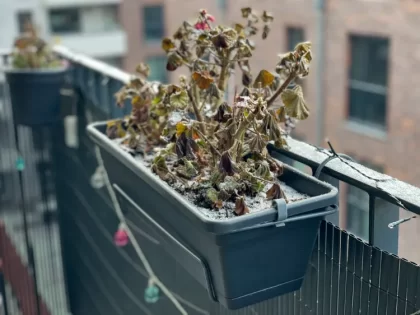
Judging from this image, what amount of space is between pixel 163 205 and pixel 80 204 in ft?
3.82

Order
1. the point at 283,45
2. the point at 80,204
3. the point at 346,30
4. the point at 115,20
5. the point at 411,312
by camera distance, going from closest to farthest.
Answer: the point at 411,312 < the point at 80,204 < the point at 346,30 < the point at 283,45 < the point at 115,20

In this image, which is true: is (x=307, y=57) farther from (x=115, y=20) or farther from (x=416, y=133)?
(x=115, y=20)

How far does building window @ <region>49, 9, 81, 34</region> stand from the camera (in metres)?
12.4

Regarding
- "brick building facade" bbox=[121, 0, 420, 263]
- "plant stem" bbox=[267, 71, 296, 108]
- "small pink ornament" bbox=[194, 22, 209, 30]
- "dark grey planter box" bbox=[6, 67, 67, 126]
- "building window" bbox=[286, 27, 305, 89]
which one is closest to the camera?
"plant stem" bbox=[267, 71, 296, 108]

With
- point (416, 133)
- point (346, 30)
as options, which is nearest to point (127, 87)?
point (416, 133)

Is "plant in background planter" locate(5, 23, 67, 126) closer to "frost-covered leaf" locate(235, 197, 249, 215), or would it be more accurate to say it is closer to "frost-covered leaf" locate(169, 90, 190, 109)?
"frost-covered leaf" locate(169, 90, 190, 109)

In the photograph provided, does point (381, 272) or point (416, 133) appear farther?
point (416, 133)

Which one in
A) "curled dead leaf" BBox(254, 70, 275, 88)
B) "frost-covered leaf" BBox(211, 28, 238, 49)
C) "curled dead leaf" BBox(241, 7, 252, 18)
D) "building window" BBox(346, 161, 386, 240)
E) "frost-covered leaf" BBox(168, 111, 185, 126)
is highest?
"curled dead leaf" BBox(241, 7, 252, 18)

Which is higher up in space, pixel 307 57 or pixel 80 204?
pixel 307 57

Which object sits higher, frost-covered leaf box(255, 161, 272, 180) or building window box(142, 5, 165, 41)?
frost-covered leaf box(255, 161, 272, 180)

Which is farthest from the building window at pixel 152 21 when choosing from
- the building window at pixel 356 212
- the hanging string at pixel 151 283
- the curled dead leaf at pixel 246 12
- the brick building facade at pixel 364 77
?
the curled dead leaf at pixel 246 12

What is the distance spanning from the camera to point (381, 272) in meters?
0.76

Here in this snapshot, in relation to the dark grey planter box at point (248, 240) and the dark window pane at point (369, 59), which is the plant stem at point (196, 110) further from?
the dark window pane at point (369, 59)

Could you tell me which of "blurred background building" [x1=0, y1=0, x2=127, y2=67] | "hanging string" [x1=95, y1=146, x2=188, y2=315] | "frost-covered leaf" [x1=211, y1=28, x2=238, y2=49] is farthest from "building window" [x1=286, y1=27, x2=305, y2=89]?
"frost-covered leaf" [x1=211, y1=28, x2=238, y2=49]
